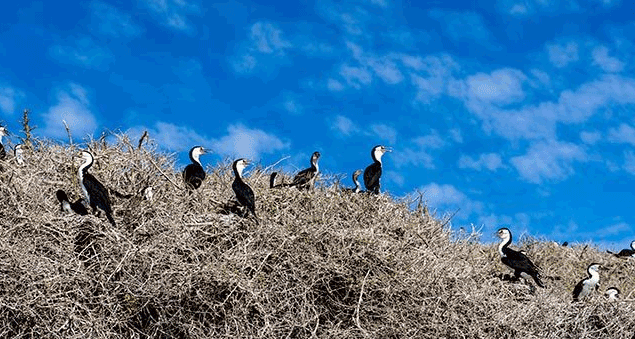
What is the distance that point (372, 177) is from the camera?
11.7 meters

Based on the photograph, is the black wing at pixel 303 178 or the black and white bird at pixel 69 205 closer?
the black and white bird at pixel 69 205

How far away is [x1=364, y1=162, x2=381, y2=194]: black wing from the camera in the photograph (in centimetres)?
1141

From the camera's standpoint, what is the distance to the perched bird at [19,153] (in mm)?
10081

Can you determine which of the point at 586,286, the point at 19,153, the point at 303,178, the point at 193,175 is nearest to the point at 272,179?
the point at 303,178

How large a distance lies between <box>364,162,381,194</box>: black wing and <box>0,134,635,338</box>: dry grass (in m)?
0.96

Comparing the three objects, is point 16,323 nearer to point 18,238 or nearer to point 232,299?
point 18,238

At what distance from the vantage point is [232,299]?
8.59 metres

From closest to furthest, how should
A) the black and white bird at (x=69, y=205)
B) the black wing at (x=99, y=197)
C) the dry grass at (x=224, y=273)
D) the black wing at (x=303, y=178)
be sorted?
the dry grass at (x=224, y=273) < the black wing at (x=99, y=197) < the black and white bird at (x=69, y=205) < the black wing at (x=303, y=178)

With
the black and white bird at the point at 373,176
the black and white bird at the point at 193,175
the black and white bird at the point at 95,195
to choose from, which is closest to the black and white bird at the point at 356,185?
the black and white bird at the point at 373,176

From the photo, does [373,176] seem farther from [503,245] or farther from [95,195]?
[95,195]

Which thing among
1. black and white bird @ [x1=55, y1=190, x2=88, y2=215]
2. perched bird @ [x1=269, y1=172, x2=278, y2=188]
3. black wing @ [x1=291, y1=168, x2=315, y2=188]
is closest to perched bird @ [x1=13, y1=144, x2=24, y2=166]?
black and white bird @ [x1=55, y1=190, x2=88, y2=215]

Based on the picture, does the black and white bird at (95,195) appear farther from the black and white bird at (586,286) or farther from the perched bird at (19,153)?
the black and white bird at (586,286)

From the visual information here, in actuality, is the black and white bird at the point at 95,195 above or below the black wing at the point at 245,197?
below

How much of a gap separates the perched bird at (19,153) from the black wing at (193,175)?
179cm
